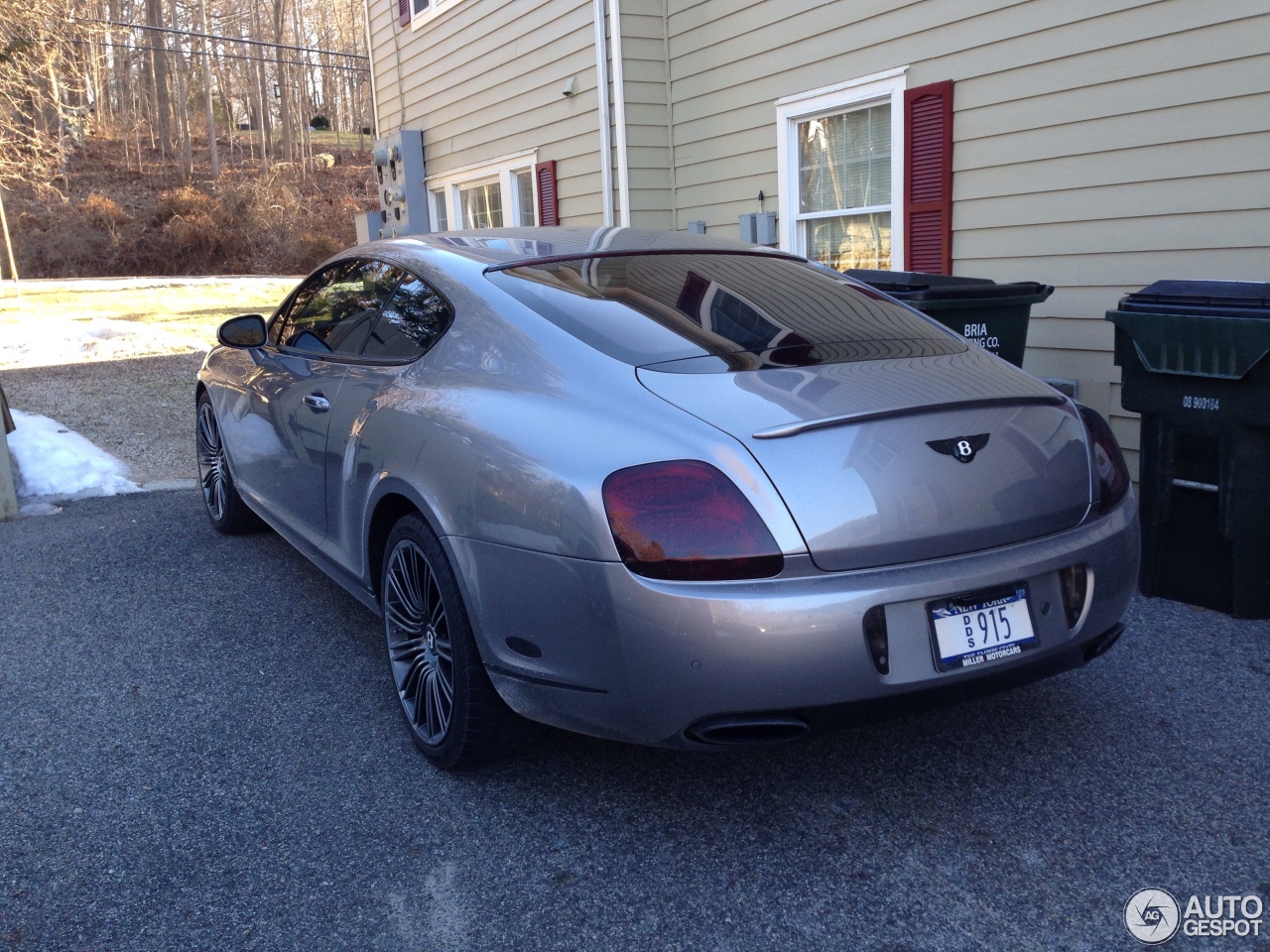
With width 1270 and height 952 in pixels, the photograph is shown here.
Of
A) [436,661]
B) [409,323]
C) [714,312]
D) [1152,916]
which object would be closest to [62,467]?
[409,323]

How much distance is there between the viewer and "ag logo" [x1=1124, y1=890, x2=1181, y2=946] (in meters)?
2.19

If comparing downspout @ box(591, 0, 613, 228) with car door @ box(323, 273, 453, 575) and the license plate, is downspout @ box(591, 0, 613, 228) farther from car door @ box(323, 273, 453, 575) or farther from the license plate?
the license plate

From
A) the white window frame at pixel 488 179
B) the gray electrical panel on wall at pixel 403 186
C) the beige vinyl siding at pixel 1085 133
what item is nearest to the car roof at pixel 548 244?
the beige vinyl siding at pixel 1085 133

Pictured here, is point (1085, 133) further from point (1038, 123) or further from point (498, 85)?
point (498, 85)

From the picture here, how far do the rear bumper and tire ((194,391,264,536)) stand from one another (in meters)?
3.09

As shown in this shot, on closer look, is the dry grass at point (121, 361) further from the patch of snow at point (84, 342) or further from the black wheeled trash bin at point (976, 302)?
the black wheeled trash bin at point (976, 302)

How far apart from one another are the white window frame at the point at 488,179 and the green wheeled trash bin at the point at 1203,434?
7245 millimetres

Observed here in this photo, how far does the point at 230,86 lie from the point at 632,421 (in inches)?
1934

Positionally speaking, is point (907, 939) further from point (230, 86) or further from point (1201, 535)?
point (230, 86)

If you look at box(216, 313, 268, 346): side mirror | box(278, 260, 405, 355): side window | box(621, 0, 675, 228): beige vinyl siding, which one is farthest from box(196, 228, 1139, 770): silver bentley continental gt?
box(621, 0, 675, 228): beige vinyl siding

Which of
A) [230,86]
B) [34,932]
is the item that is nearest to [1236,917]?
[34,932]

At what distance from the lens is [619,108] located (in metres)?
8.48

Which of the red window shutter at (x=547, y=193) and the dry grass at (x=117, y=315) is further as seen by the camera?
the dry grass at (x=117, y=315)

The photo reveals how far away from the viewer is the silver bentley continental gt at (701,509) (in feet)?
7.39
